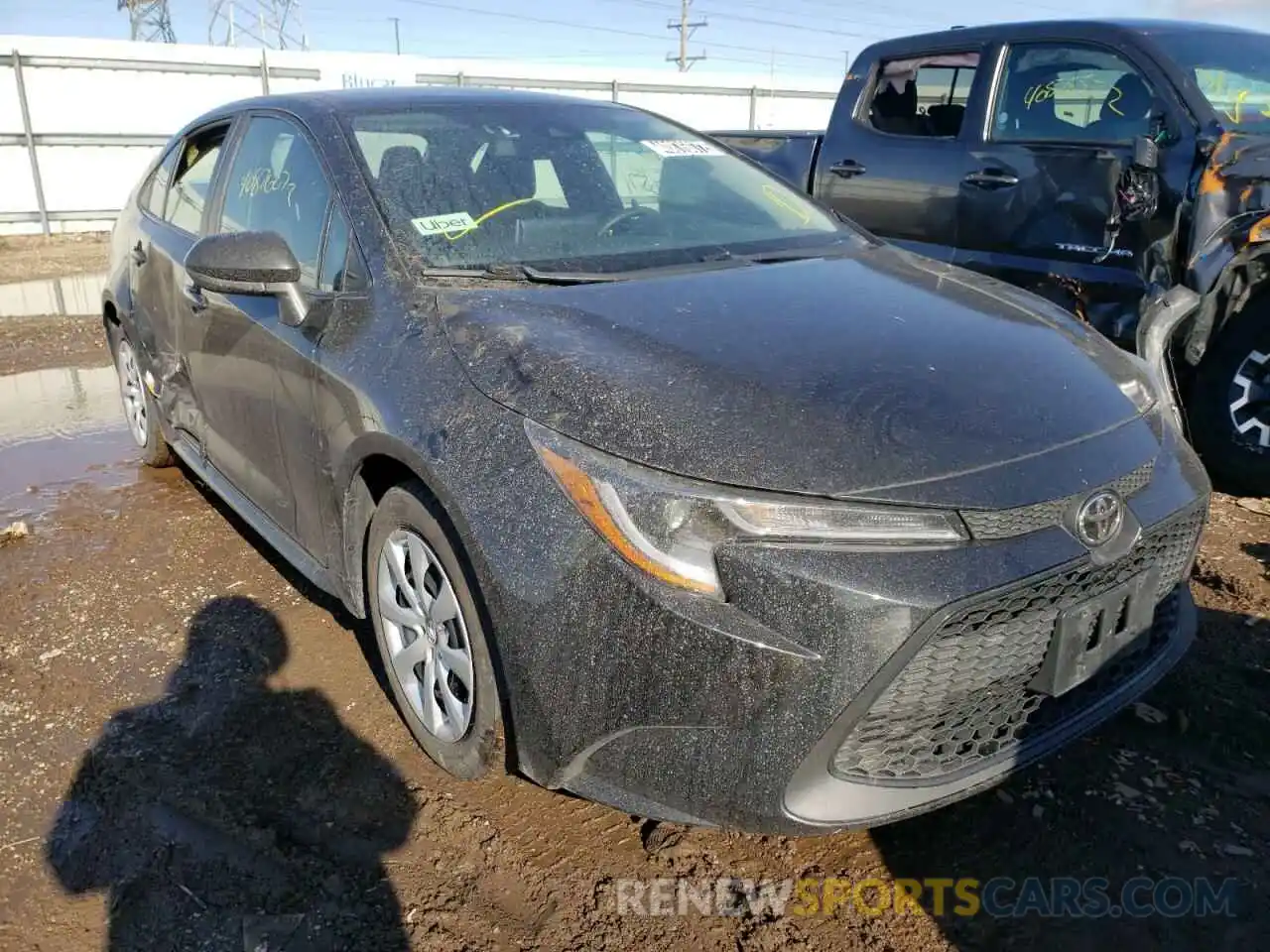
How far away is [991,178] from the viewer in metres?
4.86

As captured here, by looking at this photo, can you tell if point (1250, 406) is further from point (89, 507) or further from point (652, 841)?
point (89, 507)

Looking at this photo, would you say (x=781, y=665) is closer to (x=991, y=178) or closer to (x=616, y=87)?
(x=991, y=178)

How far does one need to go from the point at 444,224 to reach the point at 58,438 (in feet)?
12.7

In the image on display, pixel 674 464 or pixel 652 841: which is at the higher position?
pixel 674 464

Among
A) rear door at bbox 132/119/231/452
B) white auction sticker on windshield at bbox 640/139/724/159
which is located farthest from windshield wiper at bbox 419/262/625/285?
rear door at bbox 132/119/231/452

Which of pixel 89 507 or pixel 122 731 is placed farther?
pixel 89 507

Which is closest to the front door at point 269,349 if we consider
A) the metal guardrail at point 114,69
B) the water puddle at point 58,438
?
the water puddle at point 58,438

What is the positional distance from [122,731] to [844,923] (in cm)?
203

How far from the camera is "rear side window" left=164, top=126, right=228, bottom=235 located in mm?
3850

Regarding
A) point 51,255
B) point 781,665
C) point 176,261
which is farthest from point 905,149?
point 51,255

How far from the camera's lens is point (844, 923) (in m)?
2.13

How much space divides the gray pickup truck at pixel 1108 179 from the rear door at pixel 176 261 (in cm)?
336

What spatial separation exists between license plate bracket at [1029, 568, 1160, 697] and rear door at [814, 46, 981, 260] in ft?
10.7

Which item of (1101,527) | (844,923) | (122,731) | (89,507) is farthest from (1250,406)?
(89,507)
